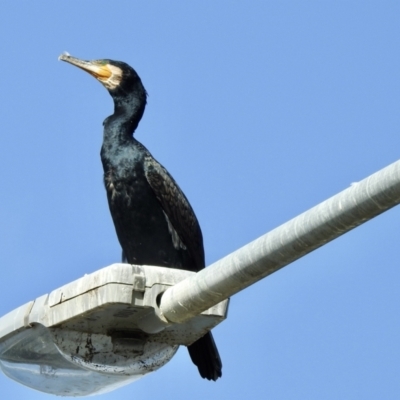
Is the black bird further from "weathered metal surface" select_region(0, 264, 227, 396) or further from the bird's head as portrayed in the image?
"weathered metal surface" select_region(0, 264, 227, 396)

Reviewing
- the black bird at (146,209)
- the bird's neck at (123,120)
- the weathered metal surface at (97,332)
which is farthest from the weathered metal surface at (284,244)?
the bird's neck at (123,120)

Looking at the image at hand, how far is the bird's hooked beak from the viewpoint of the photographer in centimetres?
1039

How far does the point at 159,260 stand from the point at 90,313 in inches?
193

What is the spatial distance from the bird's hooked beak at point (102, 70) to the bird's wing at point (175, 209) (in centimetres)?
93

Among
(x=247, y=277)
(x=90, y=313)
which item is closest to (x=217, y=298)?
(x=247, y=277)

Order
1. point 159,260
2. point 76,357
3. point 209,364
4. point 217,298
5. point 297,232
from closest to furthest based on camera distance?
1. point 297,232
2. point 217,298
3. point 76,357
4. point 209,364
5. point 159,260

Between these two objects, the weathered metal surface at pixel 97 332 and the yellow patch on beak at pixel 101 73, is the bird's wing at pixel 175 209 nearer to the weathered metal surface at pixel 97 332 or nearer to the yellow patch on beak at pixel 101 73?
the yellow patch on beak at pixel 101 73

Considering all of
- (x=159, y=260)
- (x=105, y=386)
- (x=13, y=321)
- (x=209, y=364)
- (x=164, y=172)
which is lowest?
(x=105, y=386)

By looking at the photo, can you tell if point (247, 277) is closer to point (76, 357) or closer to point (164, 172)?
point (76, 357)

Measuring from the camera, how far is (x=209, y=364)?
802 cm

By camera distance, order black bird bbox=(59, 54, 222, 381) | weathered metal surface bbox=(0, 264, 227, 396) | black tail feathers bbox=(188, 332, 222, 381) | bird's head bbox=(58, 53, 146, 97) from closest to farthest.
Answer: weathered metal surface bbox=(0, 264, 227, 396)
black tail feathers bbox=(188, 332, 222, 381)
black bird bbox=(59, 54, 222, 381)
bird's head bbox=(58, 53, 146, 97)

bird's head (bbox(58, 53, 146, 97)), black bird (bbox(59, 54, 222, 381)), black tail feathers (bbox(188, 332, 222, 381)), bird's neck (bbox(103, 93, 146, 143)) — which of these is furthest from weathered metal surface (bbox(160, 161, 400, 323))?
bird's head (bbox(58, 53, 146, 97))

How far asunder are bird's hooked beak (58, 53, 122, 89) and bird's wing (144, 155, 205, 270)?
Result: 0.93 m

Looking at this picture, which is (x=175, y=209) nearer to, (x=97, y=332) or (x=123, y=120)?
(x=123, y=120)
